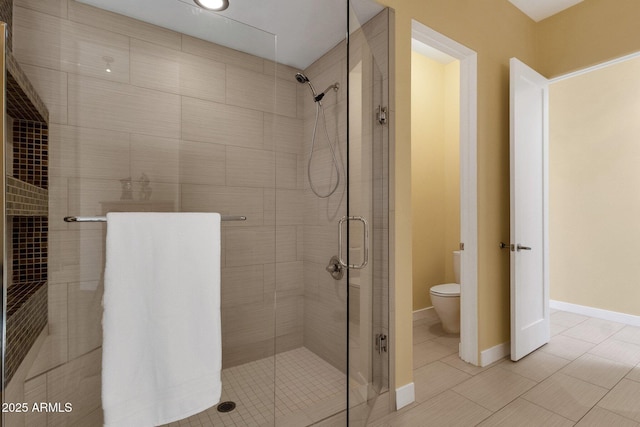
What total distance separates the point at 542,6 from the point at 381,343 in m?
3.05

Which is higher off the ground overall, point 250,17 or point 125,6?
point 250,17

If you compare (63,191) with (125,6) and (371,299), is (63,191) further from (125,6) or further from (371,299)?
(371,299)

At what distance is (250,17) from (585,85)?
3954 millimetres

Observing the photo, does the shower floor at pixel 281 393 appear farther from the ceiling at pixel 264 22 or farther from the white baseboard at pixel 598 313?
the white baseboard at pixel 598 313

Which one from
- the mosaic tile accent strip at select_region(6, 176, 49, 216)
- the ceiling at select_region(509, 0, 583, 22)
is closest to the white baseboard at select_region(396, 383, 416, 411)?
the mosaic tile accent strip at select_region(6, 176, 49, 216)

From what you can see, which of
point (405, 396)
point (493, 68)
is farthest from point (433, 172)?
point (405, 396)

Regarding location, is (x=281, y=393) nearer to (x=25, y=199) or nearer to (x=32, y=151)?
(x=25, y=199)

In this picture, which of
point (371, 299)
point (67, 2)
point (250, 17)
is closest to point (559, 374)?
point (371, 299)

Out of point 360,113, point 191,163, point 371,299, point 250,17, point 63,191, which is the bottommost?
point 371,299

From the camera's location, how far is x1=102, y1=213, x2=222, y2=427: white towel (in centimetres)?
101

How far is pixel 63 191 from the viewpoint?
1090 millimetres

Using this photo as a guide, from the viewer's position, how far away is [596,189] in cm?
338

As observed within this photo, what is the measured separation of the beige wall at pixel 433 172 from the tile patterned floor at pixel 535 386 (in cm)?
89

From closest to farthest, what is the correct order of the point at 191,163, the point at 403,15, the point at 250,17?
the point at 191,163
the point at 250,17
the point at 403,15
